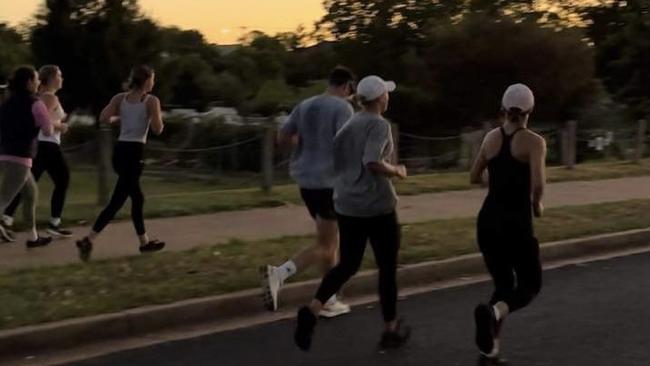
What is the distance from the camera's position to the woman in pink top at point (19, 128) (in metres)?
8.78

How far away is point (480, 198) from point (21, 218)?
6472mm

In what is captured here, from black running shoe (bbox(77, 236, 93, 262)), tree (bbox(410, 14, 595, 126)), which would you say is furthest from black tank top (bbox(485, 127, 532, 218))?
tree (bbox(410, 14, 595, 126))

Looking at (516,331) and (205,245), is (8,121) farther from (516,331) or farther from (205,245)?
(516,331)

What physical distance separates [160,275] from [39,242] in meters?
1.94

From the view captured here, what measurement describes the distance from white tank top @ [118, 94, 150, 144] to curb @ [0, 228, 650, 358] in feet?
6.22

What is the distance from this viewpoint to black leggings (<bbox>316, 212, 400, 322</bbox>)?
623 centimetres

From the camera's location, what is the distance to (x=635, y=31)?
3466cm

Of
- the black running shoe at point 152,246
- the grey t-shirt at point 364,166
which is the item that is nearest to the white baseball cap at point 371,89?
the grey t-shirt at point 364,166

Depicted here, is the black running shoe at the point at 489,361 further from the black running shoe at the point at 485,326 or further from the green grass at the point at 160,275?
the green grass at the point at 160,275

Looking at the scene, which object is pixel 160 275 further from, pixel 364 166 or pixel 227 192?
pixel 227 192

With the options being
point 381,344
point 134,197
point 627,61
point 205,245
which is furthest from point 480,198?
point 627,61

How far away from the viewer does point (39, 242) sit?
932cm

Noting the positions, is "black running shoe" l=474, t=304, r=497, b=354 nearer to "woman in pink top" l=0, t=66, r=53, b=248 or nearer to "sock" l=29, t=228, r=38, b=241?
"woman in pink top" l=0, t=66, r=53, b=248

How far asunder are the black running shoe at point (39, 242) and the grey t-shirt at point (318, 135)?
10.8ft
